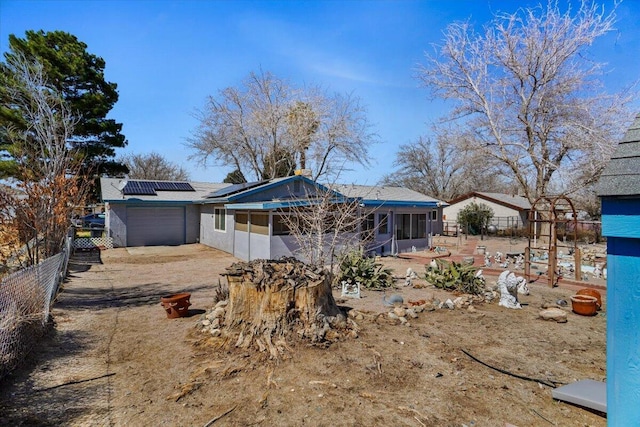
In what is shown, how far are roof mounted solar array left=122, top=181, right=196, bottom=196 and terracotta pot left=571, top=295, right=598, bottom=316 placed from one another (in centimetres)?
1995

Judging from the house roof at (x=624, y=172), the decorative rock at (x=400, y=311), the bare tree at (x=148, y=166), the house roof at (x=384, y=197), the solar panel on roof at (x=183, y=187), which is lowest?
the decorative rock at (x=400, y=311)

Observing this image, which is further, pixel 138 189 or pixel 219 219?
pixel 138 189

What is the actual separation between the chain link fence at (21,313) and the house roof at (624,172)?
6260 millimetres

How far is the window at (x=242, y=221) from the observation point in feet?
50.6

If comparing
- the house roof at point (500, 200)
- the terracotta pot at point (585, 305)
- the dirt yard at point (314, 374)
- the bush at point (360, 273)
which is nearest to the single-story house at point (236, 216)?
the bush at point (360, 273)

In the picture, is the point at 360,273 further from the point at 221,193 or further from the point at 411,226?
the point at 221,193

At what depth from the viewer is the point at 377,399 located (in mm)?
3939

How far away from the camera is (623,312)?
7.77 feet

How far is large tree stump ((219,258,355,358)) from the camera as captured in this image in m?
5.42

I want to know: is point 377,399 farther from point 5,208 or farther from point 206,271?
point 206,271

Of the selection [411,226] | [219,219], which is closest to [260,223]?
[219,219]

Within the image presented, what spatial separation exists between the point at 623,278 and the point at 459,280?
7262mm

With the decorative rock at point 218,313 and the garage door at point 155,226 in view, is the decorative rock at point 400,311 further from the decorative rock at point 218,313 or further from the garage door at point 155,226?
the garage door at point 155,226

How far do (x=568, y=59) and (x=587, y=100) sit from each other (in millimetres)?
2145
